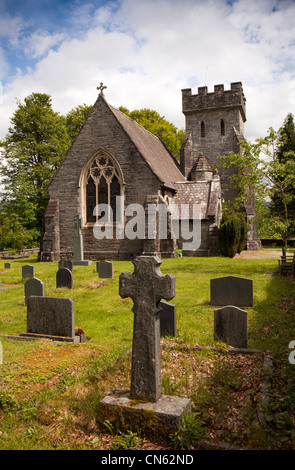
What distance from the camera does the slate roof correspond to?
20281 mm

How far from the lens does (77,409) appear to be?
13.4 feet

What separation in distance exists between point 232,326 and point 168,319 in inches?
46.6

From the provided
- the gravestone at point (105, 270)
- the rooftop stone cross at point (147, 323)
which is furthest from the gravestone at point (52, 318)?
the gravestone at point (105, 270)

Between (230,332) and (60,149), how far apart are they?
29416 millimetres

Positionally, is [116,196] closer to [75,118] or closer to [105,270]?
[105,270]

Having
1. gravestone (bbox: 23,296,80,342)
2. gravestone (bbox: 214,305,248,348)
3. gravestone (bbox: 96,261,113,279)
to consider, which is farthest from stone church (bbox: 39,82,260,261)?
gravestone (bbox: 214,305,248,348)

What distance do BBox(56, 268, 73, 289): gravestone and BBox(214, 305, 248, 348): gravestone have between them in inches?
248

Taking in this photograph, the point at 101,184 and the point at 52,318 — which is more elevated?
the point at 101,184

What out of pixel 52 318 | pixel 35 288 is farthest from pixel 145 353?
pixel 35 288

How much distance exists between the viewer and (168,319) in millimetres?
6617

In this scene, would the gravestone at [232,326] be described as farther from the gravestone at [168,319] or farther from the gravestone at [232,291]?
the gravestone at [232,291]

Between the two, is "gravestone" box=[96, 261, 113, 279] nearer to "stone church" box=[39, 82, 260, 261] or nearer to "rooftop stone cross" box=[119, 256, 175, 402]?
"stone church" box=[39, 82, 260, 261]

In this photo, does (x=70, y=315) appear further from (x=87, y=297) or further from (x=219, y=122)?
(x=219, y=122)

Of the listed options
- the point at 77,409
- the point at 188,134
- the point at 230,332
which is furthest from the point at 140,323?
the point at 188,134
